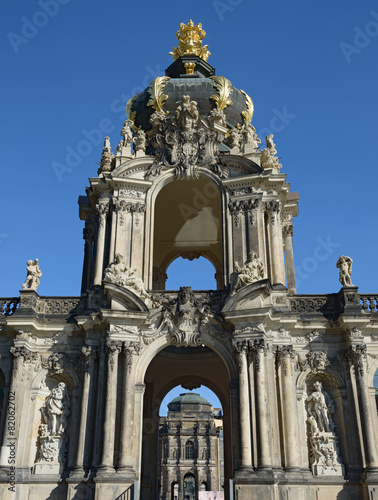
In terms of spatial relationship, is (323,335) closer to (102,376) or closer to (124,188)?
(102,376)

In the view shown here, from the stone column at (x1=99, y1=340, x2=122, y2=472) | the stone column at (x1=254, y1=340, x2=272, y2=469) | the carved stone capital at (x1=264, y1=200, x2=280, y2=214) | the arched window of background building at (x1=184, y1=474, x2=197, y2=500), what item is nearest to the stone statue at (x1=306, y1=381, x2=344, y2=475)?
the stone column at (x1=254, y1=340, x2=272, y2=469)

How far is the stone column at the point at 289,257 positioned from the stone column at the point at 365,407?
18.0 ft

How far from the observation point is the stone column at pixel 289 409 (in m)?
19.5

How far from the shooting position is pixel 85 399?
2067 centimetres

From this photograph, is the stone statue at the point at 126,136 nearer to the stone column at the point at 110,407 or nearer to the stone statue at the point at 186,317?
the stone statue at the point at 186,317

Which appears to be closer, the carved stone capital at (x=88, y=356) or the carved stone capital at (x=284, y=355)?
the carved stone capital at (x=284, y=355)

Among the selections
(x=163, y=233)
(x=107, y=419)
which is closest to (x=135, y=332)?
(x=107, y=419)

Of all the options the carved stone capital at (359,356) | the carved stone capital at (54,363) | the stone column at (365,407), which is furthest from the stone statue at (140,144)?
the stone column at (365,407)

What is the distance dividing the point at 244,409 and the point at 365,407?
4.46m

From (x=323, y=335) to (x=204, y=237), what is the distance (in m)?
10.8

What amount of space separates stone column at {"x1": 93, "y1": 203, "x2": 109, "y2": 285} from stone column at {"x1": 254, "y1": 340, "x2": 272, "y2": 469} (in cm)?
725

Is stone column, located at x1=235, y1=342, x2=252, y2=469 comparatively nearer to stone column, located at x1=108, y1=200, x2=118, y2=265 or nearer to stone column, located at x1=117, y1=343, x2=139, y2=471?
stone column, located at x1=117, y1=343, x2=139, y2=471

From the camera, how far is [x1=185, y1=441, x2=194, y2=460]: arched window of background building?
7544 cm

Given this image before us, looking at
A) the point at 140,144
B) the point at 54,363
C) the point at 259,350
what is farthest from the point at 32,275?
the point at 259,350
